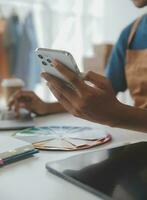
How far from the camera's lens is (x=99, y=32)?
2777mm

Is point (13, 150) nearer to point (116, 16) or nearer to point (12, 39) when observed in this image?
point (12, 39)

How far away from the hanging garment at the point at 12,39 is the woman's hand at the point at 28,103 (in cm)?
150

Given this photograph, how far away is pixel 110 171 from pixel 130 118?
6.6 inches

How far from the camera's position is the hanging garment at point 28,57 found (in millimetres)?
2463

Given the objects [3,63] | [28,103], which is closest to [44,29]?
[3,63]

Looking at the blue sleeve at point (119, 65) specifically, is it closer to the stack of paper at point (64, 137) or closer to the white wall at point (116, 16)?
the stack of paper at point (64, 137)

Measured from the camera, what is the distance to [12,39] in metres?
2.47

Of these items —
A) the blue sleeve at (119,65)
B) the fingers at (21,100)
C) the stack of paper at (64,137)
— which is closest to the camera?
the stack of paper at (64,137)

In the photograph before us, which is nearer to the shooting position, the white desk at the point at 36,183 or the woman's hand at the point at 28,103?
the white desk at the point at 36,183

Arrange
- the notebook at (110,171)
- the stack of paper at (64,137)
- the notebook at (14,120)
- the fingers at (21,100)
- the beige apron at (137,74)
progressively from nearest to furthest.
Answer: the notebook at (110,171) → the stack of paper at (64,137) → the notebook at (14,120) → the fingers at (21,100) → the beige apron at (137,74)

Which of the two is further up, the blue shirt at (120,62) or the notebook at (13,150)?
the blue shirt at (120,62)

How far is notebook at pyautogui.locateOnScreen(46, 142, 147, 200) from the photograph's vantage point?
0.44 meters

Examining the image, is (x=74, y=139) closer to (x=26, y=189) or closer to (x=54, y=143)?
(x=54, y=143)

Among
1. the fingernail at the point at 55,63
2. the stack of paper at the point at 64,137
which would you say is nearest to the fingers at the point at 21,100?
the stack of paper at the point at 64,137
